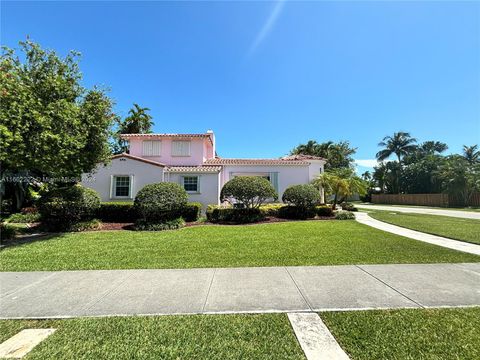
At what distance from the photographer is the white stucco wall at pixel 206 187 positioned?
664 inches

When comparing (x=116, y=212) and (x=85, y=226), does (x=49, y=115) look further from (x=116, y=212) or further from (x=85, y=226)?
(x=116, y=212)

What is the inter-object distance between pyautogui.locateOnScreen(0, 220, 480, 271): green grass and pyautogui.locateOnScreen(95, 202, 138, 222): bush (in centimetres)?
367

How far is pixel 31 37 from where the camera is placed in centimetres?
962

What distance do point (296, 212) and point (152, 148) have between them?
12.0 metres

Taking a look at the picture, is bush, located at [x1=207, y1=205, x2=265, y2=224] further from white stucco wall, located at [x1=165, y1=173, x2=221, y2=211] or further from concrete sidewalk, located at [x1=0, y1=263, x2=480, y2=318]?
concrete sidewalk, located at [x1=0, y1=263, x2=480, y2=318]

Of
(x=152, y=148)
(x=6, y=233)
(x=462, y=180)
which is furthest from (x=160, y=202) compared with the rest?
(x=462, y=180)

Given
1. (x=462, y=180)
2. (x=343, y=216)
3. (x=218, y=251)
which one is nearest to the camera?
(x=218, y=251)

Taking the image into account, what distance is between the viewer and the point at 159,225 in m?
11.7

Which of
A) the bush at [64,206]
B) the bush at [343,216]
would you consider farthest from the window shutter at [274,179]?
the bush at [64,206]

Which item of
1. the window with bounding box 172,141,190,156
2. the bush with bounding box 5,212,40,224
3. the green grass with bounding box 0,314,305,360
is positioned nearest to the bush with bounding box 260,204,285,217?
the window with bounding box 172,141,190,156

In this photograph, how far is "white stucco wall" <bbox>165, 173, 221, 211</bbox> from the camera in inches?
664

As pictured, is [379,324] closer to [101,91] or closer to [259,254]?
[259,254]

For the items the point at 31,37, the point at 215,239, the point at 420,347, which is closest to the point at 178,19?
the point at 31,37

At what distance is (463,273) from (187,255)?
6.38m
